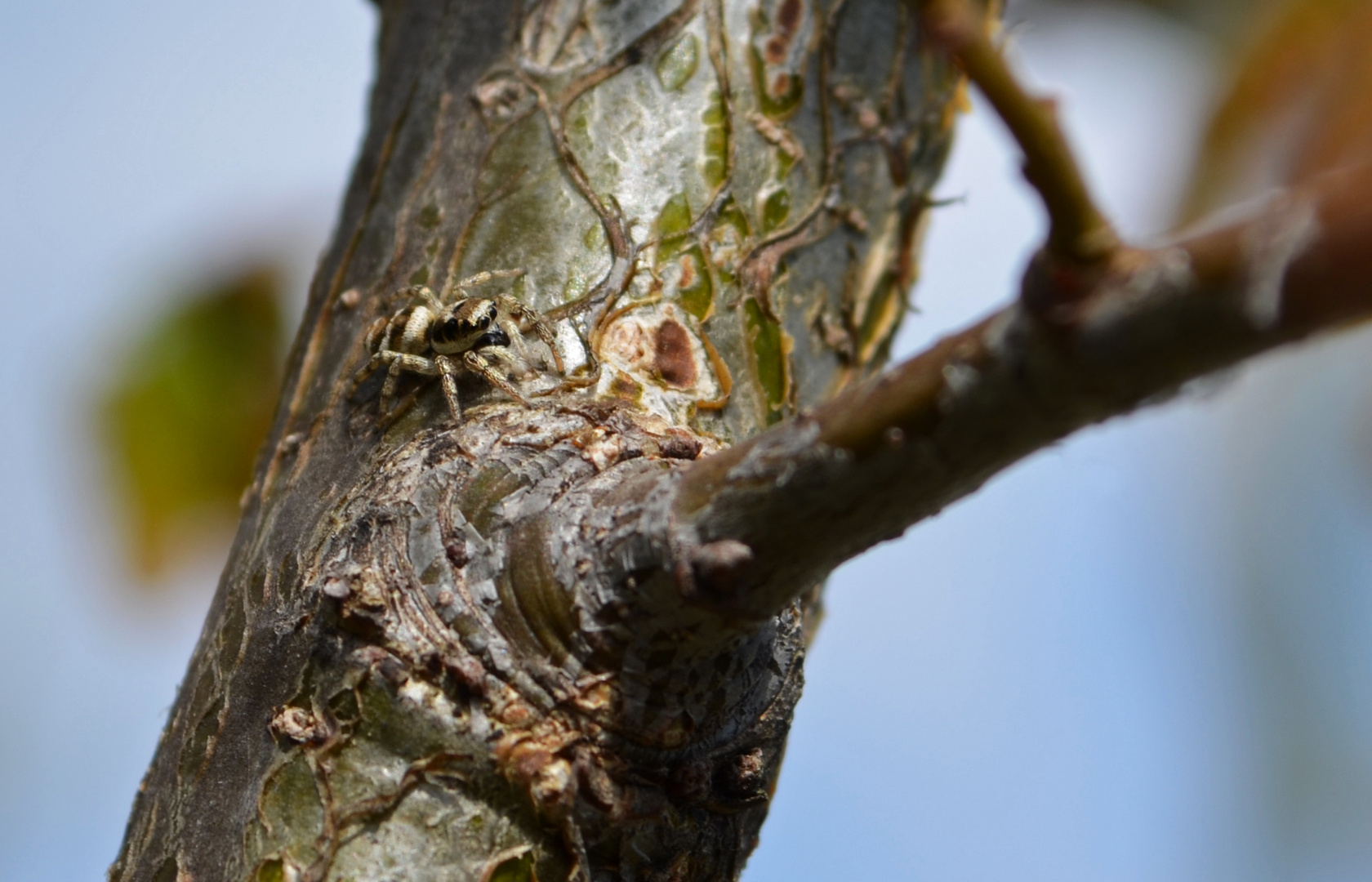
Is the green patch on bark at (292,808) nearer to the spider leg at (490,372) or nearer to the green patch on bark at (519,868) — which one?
the green patch on bark at (519,868)

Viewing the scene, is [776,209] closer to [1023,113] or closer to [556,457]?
[556,457]

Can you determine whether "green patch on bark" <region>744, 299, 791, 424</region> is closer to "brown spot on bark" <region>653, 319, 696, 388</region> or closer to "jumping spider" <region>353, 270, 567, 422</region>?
"brown spot on bark" <region>653, 319, 696, 388</region>

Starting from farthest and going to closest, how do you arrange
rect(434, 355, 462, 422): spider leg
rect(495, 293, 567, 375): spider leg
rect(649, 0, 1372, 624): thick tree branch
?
1. rect(495, 293, 567, 375): spider leg
2. rect(434, 355, 462, 422): spider leg
3. rect(649, 0, 1372, 624): thick tree branch

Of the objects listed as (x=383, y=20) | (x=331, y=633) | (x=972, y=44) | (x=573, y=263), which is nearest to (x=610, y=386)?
(x=573, y=263)

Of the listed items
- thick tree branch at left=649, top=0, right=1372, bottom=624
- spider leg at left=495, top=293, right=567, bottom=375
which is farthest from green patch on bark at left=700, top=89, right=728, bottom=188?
thick tree branch at left=649, top=0, right=1372, bottom=624

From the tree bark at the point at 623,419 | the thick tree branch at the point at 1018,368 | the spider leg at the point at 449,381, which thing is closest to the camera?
the thick tree branch at the point at 1018,368

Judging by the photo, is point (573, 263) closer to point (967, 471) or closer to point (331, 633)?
point (331, 633)

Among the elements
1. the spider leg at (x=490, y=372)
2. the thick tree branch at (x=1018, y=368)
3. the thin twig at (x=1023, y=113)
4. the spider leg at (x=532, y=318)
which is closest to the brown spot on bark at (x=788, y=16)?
the spider leg at (x=532, y=318)
